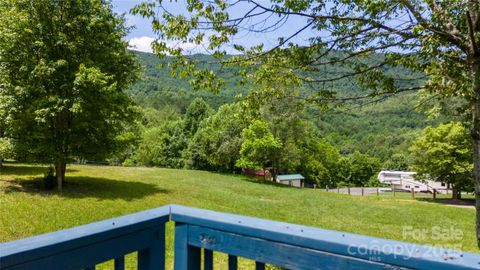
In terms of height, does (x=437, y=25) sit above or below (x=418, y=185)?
above

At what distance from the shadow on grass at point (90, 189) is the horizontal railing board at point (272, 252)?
11.2m

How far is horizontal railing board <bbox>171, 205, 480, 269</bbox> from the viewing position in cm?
110

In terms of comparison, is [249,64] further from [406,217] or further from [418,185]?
[418,185]

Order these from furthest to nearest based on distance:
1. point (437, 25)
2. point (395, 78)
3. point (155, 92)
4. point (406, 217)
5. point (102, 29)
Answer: point (155, 92) < point (406, 217) < point (102, 29) < point (395, 78) < point (437, 25)

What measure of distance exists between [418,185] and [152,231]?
2310 inches

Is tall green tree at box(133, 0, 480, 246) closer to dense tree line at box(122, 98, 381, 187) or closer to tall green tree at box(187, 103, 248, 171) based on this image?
dense tree line at box(122, 98, 381, 187)

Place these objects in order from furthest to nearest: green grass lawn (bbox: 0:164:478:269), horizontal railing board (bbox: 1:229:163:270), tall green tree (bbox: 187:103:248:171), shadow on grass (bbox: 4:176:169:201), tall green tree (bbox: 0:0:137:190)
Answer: tall green tree (bbox: 187:103:248:171)
shadow on grass (bbox: 4:176:169:201)
tall green tree (bbox: 0:0:137:190)
green grass lawn (bbox: 0:164:478:269)
horizontal railing board (bbox: 1:229:163:270)

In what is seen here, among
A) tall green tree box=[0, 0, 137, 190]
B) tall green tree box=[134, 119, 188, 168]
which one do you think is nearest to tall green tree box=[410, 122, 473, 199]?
tall green tree box=[0, 0, 137, 190]

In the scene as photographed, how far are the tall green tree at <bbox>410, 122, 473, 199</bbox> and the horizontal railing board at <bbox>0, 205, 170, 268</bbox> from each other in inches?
1086

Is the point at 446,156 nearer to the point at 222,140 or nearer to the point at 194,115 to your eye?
the point at 222,140

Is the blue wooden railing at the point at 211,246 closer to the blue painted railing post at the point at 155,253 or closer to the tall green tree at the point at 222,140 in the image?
the blue painted railing post at the point at 155,253

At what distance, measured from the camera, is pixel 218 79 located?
4996 millimetres

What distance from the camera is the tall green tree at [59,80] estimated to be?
36.7 feet

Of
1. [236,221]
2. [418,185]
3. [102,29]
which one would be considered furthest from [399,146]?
[236,221]
